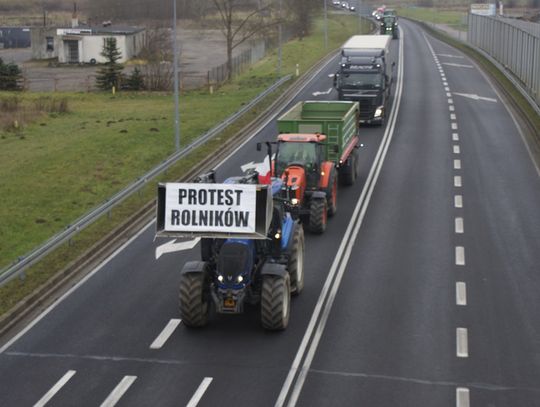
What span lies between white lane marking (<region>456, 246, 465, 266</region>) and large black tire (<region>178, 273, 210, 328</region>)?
783 centimetres

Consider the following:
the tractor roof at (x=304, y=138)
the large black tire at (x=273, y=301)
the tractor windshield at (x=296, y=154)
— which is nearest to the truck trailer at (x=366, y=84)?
the tractor roof at (x=304, y=138)

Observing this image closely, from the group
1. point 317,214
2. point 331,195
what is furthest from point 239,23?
point 317,214

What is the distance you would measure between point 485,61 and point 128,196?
165 feet

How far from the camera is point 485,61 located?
73812mm

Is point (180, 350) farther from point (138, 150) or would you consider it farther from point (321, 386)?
point (138, 150)

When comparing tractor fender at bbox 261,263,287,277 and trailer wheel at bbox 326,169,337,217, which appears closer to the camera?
tractor fender at bbox 261,263,287,277

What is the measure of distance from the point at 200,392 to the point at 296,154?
1212 cm

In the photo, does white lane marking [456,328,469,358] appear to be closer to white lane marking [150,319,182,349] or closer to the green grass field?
white lane marking [150,319,182,349]

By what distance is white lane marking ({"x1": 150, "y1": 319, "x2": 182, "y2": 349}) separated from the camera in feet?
60.1

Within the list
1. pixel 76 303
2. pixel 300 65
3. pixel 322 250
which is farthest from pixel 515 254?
pixel 300 65

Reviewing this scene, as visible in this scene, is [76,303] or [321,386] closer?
[321,386]

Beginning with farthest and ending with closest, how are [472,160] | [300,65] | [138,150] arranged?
[300,65], [138,150], [472,160]

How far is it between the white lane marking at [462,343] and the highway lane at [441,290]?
0.13 ft

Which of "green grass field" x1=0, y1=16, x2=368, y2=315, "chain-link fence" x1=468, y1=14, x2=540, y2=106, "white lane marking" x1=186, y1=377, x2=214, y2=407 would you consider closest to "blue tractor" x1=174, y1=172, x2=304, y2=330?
"white lane marking" x1=186, y1=377, x2=214, y2=407
